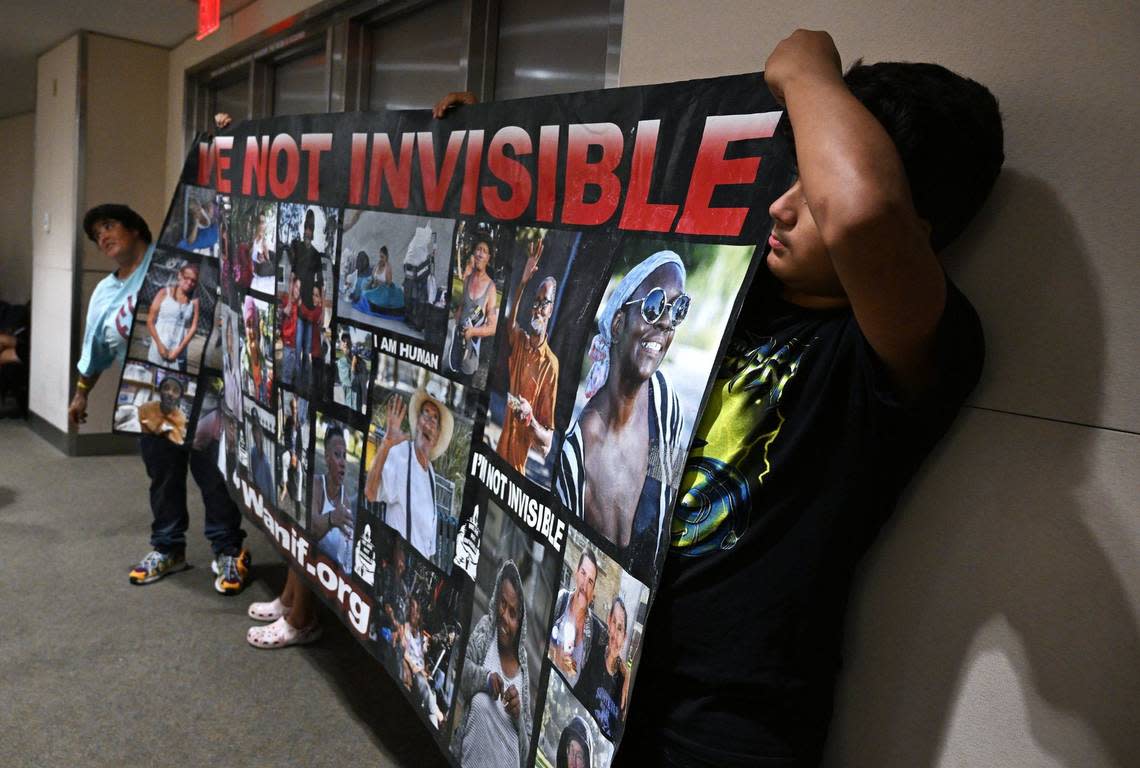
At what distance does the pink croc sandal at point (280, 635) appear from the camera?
2533 mm

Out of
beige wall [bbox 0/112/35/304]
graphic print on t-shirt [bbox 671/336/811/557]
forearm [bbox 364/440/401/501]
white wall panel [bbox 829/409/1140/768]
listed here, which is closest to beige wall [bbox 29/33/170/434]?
beige wall [bbox 0/112/35/304]

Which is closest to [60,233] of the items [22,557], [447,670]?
[22,557]

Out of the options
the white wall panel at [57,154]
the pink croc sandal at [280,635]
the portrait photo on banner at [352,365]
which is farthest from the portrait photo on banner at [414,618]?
the white wall panel at [57,154]

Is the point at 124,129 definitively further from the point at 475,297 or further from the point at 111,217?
the point at 475,297

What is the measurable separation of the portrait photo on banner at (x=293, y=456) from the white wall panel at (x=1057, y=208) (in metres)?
1.60

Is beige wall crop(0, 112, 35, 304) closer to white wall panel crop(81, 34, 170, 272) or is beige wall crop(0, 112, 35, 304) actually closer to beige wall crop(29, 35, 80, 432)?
beige wall crop(29, 35, 80, 432)

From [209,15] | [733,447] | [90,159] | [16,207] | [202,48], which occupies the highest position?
[202,48]

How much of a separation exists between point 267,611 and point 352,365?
4.16 feet

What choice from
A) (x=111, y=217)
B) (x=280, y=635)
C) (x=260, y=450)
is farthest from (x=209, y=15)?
(x=280, y=635)

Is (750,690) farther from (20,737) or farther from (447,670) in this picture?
(20,737)

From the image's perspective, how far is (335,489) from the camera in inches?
77.2

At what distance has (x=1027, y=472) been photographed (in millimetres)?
954

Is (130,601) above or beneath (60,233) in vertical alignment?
beneath

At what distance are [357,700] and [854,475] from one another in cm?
183
